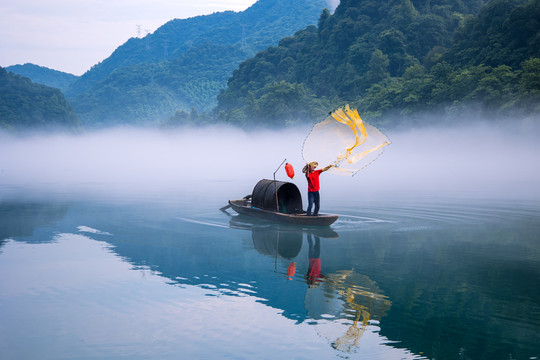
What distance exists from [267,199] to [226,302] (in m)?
13.5

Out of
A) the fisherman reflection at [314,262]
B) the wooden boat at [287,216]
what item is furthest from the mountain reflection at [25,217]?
the fisherman reflection at [314,262]

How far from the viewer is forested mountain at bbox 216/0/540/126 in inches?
3440

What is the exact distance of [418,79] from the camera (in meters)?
106

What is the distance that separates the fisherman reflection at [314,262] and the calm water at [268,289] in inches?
3.6

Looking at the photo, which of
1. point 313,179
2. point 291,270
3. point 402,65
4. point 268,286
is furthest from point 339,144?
point 402,65

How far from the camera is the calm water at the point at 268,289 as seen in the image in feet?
38.7

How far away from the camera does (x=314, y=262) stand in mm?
19312

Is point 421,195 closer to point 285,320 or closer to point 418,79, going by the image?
point 285,320

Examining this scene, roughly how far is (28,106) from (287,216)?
18139 centimetres

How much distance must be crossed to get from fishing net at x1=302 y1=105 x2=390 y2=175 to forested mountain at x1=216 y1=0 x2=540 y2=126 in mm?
55984

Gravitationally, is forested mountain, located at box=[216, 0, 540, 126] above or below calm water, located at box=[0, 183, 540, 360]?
above

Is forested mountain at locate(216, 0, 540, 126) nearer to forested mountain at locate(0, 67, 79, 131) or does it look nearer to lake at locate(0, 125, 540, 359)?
lake at locate(0, 125, 540, 359)

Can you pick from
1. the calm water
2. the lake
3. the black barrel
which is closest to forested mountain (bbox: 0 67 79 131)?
the lake

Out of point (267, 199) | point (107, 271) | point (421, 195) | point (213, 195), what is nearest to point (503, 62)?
point (421, 195)
